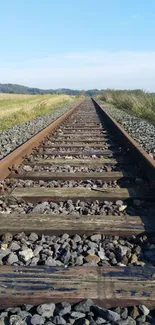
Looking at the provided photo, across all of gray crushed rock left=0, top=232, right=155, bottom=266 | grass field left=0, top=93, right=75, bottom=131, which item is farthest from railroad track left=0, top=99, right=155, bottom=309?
grass field left=0, top=93, right=75, bottom=131

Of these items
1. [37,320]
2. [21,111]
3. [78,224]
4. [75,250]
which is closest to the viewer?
[37,320]

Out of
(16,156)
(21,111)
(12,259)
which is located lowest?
(21,111)

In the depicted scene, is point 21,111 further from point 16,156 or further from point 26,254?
point 26,254

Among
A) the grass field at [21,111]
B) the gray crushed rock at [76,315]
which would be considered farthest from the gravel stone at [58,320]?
the grass field at [21,111]

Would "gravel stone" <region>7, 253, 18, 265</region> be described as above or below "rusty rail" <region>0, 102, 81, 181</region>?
below

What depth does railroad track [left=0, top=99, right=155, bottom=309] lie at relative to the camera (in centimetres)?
168

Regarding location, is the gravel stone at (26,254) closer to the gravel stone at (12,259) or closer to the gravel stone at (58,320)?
the gravel stone at (12,259)

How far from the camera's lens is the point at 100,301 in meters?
1.62

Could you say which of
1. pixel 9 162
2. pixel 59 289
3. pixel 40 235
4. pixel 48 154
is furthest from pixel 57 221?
pixel 48 154

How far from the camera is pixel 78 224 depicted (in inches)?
99.2

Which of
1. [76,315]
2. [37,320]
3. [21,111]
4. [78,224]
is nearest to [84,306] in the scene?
[76,315]

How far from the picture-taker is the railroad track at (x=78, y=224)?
1677mm

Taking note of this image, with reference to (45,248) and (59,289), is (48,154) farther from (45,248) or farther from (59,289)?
(59,289)

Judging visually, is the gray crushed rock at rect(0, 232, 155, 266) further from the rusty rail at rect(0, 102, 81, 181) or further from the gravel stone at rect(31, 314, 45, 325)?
the rusty rail at rect(0, 102, 81, 181)
